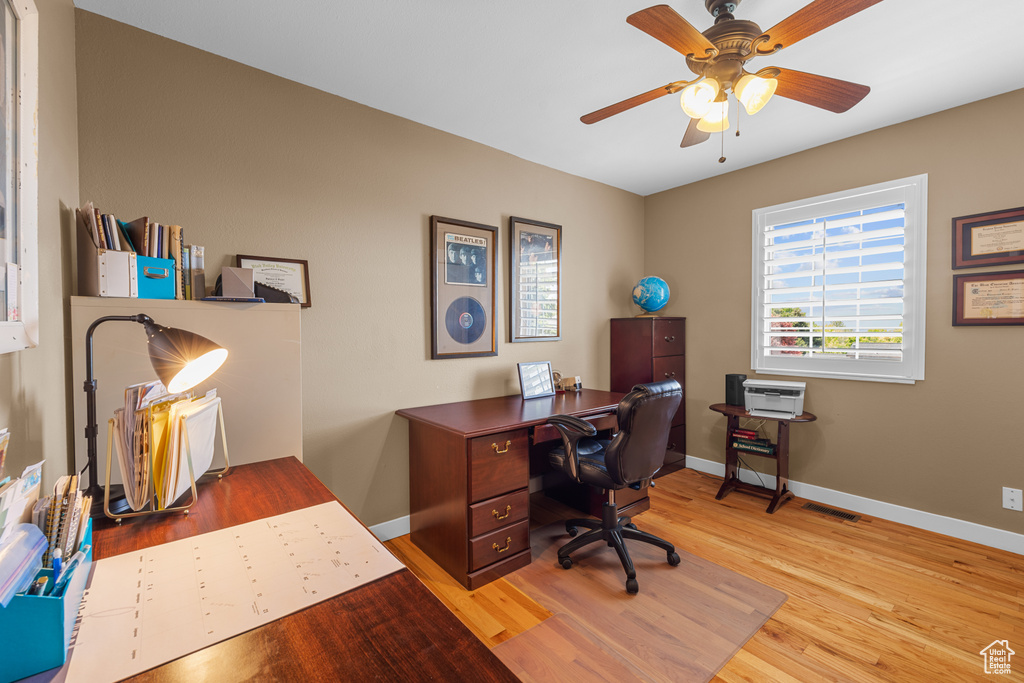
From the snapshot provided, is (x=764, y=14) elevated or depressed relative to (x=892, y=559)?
elevated

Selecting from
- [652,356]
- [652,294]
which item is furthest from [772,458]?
[652,294]

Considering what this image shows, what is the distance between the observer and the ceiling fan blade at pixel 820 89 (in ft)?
5.36

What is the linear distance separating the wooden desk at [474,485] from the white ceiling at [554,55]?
179cm

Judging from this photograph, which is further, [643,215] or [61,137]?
[643,215]

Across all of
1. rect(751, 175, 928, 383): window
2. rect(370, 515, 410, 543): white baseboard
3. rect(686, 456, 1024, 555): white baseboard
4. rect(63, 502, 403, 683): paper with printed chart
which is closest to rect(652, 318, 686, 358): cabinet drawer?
rect(751, 175, 928, 383): window

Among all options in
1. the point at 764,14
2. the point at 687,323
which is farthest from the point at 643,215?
the point at 764,14

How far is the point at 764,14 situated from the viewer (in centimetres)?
179

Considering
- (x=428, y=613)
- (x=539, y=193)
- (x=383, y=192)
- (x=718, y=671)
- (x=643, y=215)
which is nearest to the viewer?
(x=428, y=613)

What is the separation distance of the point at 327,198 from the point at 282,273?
1.61 ft

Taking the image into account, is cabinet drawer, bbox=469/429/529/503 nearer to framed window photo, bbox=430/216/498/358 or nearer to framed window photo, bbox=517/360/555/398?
framed window photo, bbox=517/360/555/398

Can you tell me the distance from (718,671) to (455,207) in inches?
108

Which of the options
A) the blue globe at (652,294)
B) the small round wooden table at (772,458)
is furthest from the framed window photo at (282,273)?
the small round wooden table at (772,458)

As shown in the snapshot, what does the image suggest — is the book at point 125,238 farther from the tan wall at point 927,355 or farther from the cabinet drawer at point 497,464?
the tan wall at point 927,355

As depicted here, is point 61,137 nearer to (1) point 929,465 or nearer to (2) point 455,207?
(2) point 455,207
